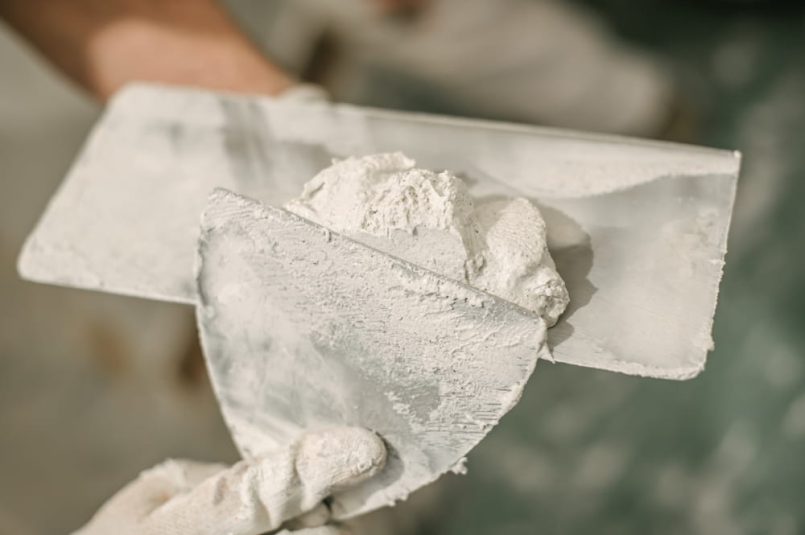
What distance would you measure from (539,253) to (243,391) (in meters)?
0.39

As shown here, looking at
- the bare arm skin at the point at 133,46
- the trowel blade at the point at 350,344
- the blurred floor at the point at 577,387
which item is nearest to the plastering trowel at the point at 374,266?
the trowel blade at the point at 350,344

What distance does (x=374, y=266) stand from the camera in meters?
0.76

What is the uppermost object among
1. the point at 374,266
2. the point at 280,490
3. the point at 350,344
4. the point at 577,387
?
the point at 374,266

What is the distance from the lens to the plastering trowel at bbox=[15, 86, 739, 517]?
78cm

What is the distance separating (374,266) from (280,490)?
27cm

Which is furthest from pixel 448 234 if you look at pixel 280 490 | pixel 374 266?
pixel 280 490

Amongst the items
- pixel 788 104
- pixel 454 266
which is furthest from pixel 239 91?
pixel 788 104

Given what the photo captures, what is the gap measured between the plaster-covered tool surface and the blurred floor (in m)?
0.85

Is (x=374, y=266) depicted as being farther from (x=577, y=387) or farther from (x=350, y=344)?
(x=577, y=387)

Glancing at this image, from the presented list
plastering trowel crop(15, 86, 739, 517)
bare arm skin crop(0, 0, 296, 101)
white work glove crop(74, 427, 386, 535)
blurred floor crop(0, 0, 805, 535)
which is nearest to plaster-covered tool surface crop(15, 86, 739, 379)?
plastering trowel crop(15, 86, 739, 517)

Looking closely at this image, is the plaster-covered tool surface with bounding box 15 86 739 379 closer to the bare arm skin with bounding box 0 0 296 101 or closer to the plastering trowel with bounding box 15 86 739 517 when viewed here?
the plastering trowel with bounding box 15 86 739 517

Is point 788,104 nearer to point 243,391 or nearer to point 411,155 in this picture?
point 411,155

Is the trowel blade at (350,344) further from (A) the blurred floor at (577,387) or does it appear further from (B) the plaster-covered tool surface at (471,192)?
(A) the blurred floor at (577,387)

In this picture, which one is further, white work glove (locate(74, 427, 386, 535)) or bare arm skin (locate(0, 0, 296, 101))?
bare arm skin (locate(0, 0, 296, 101))
